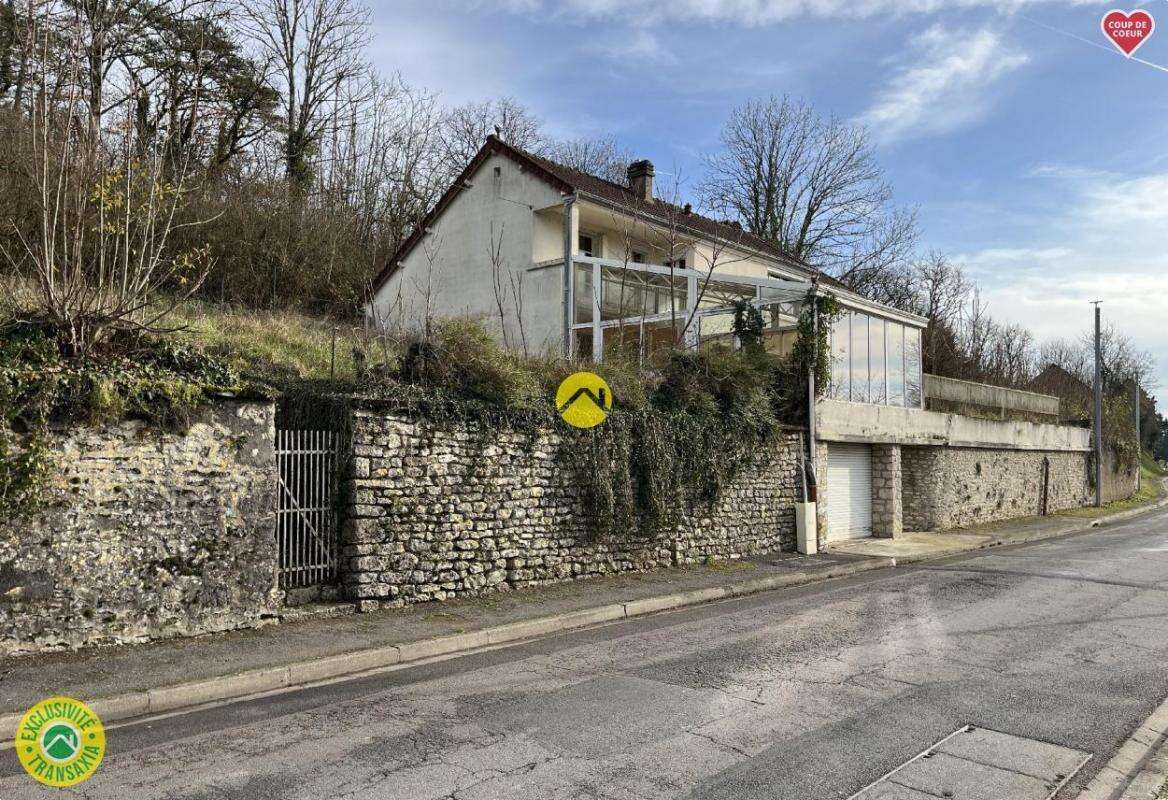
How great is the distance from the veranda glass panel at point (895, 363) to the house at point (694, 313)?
49mm

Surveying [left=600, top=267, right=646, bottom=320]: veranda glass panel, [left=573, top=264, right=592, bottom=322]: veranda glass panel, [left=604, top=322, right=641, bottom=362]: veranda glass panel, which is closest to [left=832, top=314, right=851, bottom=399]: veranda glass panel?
[left=604, top=322, right=641, bottom=362]: veranda glass panel

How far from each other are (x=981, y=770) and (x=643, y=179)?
24.6 meters

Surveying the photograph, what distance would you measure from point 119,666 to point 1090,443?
1354 inches

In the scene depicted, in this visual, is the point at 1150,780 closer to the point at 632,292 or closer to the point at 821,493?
the point at 821,493

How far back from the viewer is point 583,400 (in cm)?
1226

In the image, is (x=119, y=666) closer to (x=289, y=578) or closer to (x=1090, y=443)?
(x=289, y=578)

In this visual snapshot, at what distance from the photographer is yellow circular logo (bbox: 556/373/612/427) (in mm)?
12078

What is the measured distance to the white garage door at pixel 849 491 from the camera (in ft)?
59.5

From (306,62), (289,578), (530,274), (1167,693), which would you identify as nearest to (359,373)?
(289,578)

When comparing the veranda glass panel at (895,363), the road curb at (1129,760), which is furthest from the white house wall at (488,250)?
the road curb at (1129,760)

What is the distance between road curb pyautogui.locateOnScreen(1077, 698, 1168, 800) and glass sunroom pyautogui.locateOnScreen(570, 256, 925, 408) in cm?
1063

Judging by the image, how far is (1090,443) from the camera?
105ft

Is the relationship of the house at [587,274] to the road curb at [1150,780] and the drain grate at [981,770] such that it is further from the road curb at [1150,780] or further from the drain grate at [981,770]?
the road curb at [1150,780]

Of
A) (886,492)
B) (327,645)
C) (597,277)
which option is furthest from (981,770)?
(597,277)
